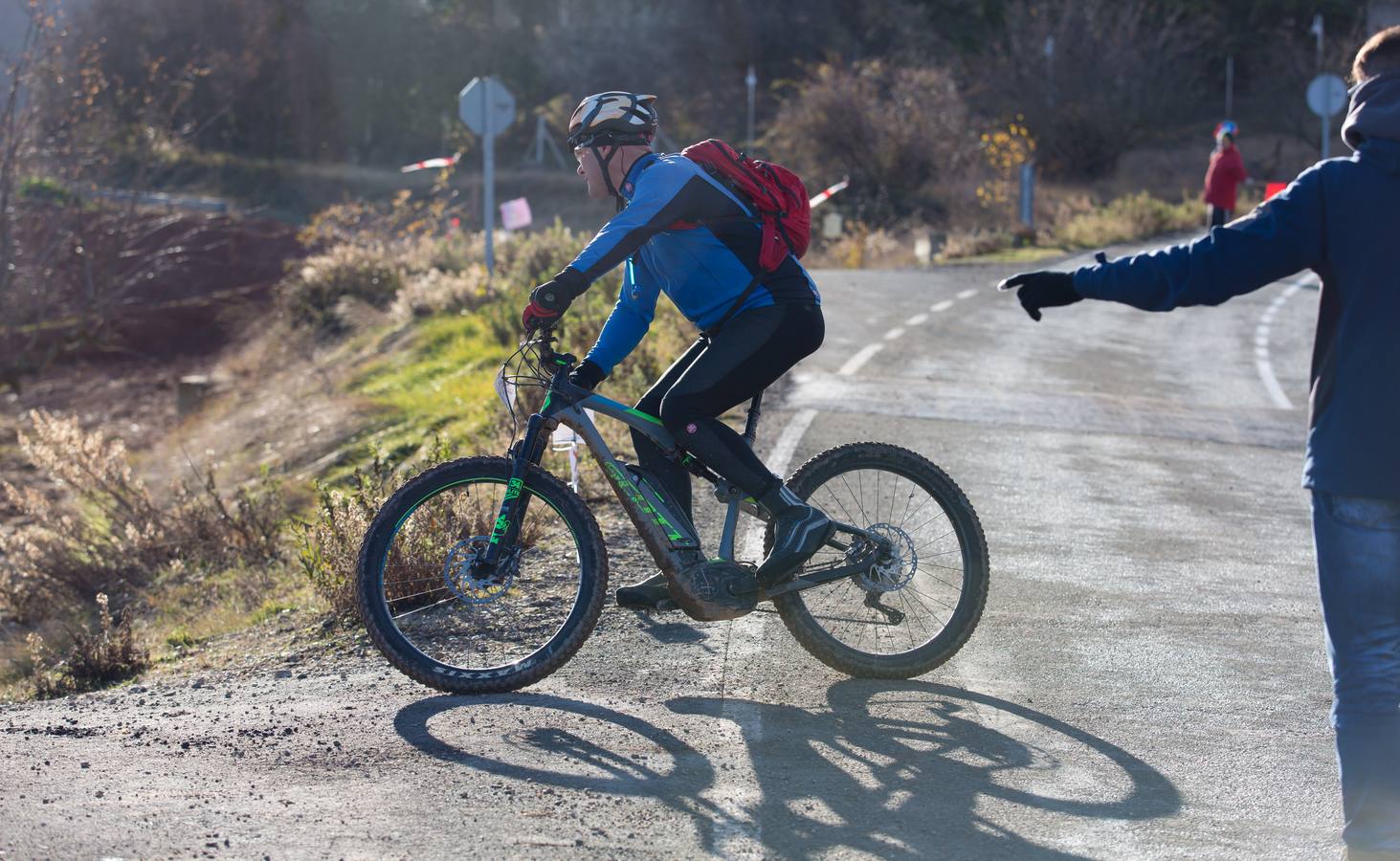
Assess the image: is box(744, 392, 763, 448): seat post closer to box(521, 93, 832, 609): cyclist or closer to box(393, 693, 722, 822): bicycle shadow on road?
box(521, 93, 832, 609): cyclist

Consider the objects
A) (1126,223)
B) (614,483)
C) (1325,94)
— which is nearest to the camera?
(614,483)

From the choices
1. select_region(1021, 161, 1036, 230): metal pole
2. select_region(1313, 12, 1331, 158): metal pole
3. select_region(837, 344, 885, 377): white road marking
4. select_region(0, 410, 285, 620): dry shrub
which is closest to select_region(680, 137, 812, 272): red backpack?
select_region(0, 410, 285, 620): dry shrub

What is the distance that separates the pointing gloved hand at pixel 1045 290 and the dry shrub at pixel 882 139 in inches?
1301

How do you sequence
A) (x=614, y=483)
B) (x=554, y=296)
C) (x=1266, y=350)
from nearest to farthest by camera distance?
1. (x=554, y=296)
2. (x=614, y=483)
3. (x=1266, y=350)

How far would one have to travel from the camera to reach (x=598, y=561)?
5551 millimetres

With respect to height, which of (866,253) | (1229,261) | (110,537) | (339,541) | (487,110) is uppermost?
(487,110)

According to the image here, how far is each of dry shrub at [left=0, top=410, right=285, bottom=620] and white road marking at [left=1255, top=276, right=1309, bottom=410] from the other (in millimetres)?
8649

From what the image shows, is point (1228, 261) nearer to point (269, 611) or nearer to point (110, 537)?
point (269, 611)

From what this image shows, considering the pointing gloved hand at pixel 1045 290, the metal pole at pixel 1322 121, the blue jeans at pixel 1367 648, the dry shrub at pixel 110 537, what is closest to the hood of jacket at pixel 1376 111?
the pointing gloved hand at pixel 1045 290

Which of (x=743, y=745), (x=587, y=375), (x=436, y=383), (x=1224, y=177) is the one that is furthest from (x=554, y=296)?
(x=1224, y=177)

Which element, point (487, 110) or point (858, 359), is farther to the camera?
point (487, 110)

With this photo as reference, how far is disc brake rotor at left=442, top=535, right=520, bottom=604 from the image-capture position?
5613 millimetres

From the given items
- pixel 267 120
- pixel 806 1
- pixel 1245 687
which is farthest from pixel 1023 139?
pixel 1245 687

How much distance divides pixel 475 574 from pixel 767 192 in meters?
1.57
